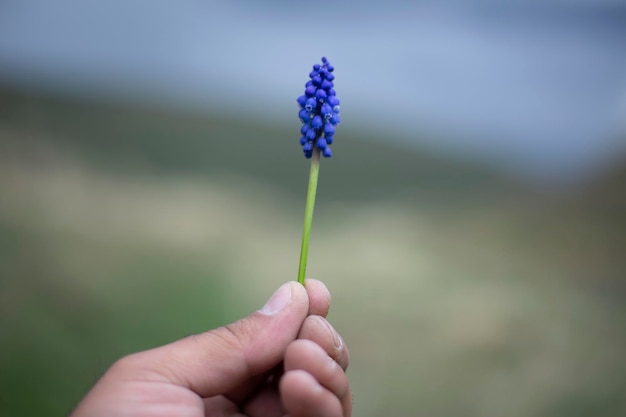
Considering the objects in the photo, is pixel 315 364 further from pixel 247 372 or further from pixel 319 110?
pixel 319 110

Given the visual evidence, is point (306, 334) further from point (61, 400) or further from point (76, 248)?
point (76, 248)

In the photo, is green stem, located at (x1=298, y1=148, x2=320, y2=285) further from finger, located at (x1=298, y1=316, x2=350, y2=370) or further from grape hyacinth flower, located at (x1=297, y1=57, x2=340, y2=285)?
finger, located at (x1=298, y1=316, x2=350, y2=370)

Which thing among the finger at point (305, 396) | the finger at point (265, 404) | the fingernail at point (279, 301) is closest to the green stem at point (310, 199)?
the fingernail at point (279, 301)

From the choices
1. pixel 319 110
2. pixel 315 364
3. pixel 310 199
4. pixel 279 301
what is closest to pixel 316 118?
pixel 319 110

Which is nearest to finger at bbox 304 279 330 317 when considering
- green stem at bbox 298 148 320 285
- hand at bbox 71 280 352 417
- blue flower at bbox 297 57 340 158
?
hand at bbox 71 280 352 417

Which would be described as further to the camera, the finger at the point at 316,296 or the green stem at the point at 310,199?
the finger at the point at 316,296

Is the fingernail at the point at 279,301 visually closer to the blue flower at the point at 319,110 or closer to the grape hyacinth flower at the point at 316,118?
the grape hyacinth flower at the point at 316,118
